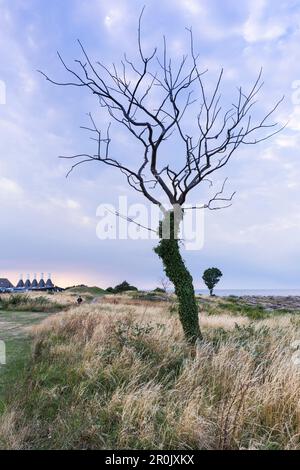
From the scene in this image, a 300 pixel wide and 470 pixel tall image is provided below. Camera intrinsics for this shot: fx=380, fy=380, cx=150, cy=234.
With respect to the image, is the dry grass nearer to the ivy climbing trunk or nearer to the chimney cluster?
the ivy climbing trunk

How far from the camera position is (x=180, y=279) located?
8086 millimetres

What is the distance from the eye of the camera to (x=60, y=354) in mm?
6562

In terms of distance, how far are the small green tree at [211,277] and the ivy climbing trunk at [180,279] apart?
169 ft

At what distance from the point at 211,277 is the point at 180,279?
51.9 meters

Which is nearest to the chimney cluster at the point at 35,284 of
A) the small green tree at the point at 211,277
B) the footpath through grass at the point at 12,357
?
the small green tree at the point at 211,277

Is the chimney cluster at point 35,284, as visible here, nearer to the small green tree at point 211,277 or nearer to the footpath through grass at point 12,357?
the small green tree at point 211,277

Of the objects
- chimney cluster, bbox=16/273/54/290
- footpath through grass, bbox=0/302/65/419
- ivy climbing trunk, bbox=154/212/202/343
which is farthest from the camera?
chimney cluster, bbox=16/273/54/290

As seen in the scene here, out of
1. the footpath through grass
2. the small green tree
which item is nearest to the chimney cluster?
the small green tree

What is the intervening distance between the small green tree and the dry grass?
52776 millimetres

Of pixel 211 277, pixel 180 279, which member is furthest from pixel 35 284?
pixel 180 279

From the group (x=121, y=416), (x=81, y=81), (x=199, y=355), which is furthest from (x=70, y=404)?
(x=81, y=81)

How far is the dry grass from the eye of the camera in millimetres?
3635
